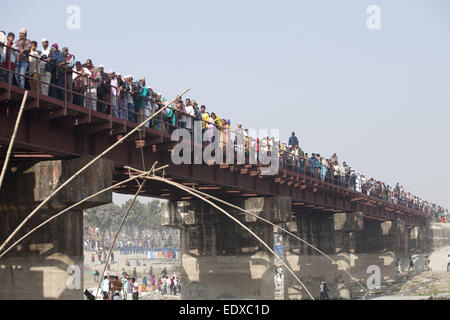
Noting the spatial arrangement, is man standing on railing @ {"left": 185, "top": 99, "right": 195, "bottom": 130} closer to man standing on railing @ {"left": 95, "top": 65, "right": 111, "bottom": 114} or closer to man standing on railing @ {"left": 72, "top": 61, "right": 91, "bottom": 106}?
man standing on railing @ {"left": 95, "top": 65, "right": 111, "bottom": 114}

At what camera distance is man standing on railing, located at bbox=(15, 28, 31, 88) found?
18.2 m

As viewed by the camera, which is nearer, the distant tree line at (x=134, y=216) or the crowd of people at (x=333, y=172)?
the crowd of people at (x=333, y=172)

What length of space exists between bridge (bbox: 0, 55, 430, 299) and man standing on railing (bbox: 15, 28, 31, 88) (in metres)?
0.48

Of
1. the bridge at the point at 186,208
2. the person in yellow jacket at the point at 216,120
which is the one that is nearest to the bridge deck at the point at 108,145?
the bridge at the point at 186,208

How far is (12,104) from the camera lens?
732 inches

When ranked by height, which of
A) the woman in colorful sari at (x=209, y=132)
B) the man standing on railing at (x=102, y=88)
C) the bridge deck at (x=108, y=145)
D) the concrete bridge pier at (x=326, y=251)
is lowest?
the concrete bridge pier at (x=326, y=251)

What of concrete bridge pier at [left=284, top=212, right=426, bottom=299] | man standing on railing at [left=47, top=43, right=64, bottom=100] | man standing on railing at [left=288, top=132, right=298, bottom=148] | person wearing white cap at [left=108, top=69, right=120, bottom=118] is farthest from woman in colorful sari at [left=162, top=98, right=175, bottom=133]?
concrete bridge pier at [left=284, top=212, right=426, bottom=299]

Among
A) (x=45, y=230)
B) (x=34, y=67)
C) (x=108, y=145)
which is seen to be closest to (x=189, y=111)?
(x=108, y=145)

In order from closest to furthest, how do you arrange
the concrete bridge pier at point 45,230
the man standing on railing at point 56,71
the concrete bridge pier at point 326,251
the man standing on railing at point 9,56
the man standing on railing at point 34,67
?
the man standing on railing at point 9,56 < the man standing on railing at point 34,67 < the man standing on railing at point 56,71 < the concrete bridge pier at point 45,230 < the concrete bridge pier at point 326,251

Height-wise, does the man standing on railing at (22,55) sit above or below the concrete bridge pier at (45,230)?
above

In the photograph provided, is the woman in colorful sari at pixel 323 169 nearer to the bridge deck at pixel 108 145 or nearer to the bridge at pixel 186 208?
the bridge at pixel 186 208

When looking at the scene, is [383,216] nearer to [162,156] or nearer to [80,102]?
[162,156]

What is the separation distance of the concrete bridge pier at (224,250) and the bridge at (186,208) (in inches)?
2.2

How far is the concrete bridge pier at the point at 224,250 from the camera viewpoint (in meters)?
36.8
